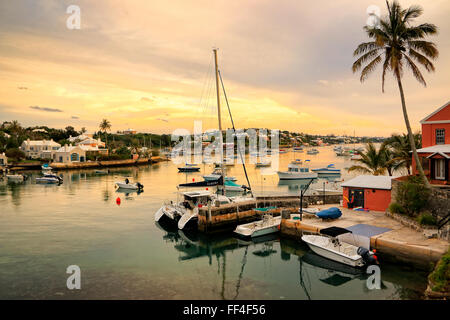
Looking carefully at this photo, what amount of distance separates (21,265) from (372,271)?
73.5ft

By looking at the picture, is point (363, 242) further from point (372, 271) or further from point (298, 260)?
point (298, 260)

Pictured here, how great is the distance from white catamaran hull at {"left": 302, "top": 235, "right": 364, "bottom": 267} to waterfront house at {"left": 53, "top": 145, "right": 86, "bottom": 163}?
101 meters

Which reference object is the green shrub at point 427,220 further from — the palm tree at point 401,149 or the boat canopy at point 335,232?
the palm tree at point 401,149

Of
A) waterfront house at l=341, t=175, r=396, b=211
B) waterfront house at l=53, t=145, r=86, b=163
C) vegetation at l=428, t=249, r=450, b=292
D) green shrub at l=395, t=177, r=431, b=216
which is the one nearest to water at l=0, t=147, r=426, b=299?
vegetation at l=428, t=249, r=450, b=292

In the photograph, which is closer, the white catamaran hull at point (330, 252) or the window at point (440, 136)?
the white catamaran hull at point (330, 252)

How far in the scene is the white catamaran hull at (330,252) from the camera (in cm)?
1859

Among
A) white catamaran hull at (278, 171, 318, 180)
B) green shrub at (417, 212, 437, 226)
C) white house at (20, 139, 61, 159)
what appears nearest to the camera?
green shrub at (417, 212, 437, 226)

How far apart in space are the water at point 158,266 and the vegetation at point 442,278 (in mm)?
1533

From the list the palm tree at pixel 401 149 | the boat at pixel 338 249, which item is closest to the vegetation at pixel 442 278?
the boat at pixel 338 249

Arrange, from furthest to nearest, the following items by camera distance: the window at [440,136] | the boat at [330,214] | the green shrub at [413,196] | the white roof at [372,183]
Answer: the white roof at [372,183] < the window at [440,136] < the boat at [330,214] < the green shrub at [413,196]

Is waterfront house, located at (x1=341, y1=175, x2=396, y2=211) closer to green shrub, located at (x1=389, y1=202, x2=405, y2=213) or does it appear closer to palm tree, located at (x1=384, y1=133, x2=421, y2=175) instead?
green shrub, located at (x1=389, y1=202, x2=405, y2=213)

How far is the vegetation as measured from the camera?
13609 millimetres

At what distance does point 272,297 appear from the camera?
15.6 metres

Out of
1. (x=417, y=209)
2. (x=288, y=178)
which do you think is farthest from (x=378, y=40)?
(x=288, y=178)
